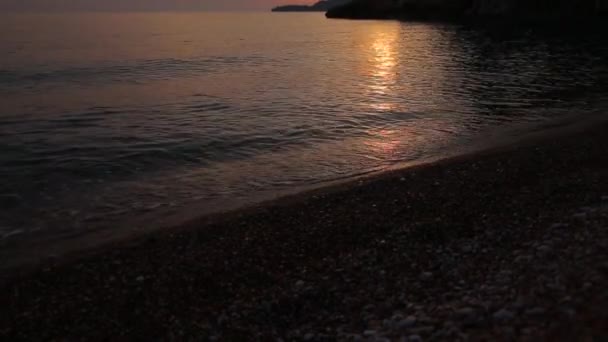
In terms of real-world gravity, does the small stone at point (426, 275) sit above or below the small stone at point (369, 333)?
above

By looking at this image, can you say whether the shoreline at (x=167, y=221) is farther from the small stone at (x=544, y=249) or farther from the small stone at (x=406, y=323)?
the small stone at (x=406, y=323)

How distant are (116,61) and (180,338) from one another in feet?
172

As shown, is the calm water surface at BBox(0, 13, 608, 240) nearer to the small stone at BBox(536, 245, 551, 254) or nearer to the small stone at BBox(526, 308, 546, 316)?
the small stone at BBox(536, 245, 551, 254)

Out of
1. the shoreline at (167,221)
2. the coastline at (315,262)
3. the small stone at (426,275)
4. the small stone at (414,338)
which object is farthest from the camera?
the shoreline at (167,221)

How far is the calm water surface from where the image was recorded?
15.7 m

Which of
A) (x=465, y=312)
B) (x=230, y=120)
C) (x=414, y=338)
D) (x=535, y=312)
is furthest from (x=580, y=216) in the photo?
(x=230, y=120)

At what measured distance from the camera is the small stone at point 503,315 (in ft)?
21.4

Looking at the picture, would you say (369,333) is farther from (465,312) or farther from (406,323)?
(465,312)

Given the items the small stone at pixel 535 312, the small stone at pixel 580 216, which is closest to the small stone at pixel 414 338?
the small stone at pixel 535 312

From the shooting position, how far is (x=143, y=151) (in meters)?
20.0

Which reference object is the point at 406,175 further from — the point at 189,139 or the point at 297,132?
the point at 189,139

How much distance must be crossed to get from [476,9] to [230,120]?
118 meters

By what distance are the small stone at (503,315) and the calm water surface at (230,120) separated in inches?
373

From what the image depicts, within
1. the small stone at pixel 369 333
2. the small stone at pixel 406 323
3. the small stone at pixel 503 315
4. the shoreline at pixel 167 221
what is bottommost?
the shoreline at pixel 167 221
